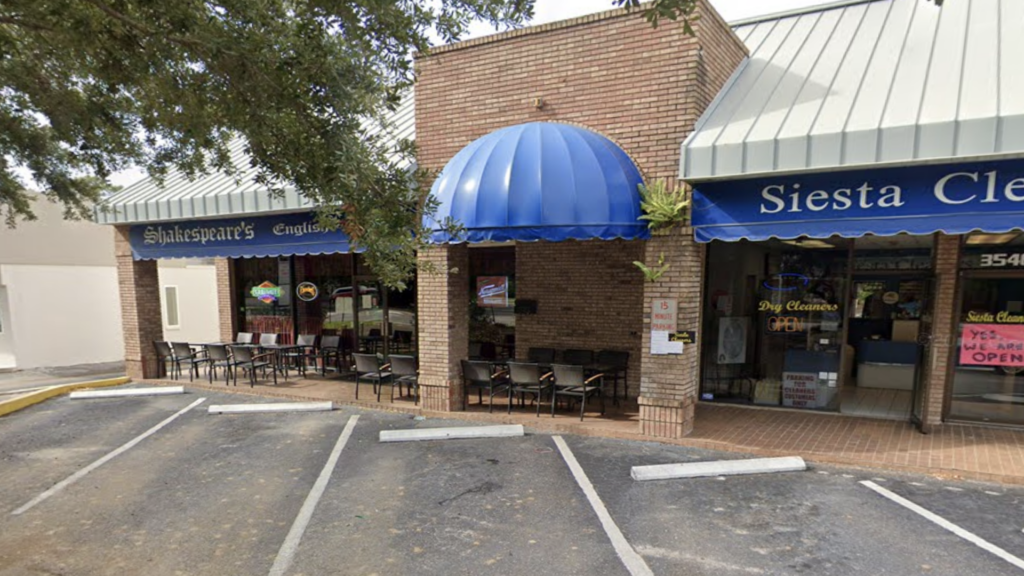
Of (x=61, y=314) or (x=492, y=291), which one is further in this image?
(x=61, y=314)

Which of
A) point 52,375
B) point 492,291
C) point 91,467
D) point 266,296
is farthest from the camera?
point 52,375

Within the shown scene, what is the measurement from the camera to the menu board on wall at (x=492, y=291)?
10.2 meters

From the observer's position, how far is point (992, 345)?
23.0ft

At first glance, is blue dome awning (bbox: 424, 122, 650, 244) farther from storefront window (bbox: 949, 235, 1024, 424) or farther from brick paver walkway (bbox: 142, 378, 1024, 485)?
storefront window (bbox: 949, 235, 1024, 424)

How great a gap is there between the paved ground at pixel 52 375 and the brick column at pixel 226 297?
3037 millimetres

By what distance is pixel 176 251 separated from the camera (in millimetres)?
10930

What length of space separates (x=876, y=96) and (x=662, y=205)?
2.67m

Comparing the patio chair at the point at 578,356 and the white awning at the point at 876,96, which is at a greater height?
the white awning at the point at 876,96

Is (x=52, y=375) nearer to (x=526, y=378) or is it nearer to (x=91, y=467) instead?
(x=91, y=467)

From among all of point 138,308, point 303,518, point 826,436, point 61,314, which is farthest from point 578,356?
point 61,314

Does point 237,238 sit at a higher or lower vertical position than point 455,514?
higher

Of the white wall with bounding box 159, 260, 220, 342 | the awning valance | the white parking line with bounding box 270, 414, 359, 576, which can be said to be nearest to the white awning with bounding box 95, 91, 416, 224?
the awning valance

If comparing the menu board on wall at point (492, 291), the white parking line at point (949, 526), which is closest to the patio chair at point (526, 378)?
the menu board on wall at point (492, 291)

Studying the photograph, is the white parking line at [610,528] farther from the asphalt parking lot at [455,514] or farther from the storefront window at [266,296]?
the storefront window at [266,296]
